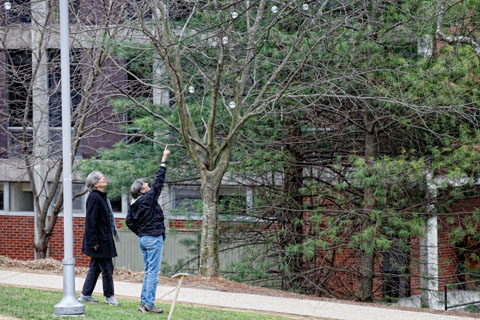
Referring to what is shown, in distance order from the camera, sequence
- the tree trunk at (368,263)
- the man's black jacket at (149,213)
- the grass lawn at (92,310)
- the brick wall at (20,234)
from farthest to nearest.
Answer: the brick wall at (20,234) < the tree trunk at (368,263) < the man's black jacket at (149,213) < the grass lawn at (92,310)

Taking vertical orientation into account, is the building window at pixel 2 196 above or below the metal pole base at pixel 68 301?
above

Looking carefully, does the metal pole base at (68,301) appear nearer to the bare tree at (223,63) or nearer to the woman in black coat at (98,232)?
the woman in black coat at (98,232)

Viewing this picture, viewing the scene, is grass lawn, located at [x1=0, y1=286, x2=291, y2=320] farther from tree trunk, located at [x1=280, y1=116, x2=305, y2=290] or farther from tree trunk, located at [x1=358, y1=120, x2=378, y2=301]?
tree trunk, located at [x1=280, y1=116, x2=305, y2=290]

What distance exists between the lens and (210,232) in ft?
37.0

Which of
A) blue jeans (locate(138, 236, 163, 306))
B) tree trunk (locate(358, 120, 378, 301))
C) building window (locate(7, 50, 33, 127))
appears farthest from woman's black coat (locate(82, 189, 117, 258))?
building window (locate(7, 50, 33, 127))

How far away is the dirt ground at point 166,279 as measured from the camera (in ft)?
34.5

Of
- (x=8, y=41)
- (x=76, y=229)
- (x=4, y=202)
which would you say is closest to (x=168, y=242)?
(x=76, y=229)

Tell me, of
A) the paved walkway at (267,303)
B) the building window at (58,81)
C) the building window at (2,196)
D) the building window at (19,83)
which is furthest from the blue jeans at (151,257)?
the building window at (2,196)

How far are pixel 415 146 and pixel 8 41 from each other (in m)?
11.6

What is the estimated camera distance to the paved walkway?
8.98m

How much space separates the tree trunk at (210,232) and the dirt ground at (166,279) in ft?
0.62

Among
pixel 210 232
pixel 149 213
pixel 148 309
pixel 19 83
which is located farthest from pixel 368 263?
pixel 19 83

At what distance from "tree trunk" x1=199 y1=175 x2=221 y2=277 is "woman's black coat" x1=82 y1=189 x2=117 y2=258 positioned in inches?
146

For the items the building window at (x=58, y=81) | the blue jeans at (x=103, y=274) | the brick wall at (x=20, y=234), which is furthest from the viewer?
the brick wall at (x=20, y=234)
